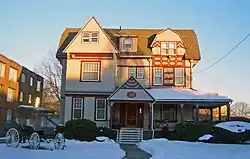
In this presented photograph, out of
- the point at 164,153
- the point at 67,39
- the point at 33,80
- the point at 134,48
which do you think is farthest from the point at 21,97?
the point at 164,153

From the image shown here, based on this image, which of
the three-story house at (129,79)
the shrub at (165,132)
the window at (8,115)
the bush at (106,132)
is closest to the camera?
the bush at (106,132)

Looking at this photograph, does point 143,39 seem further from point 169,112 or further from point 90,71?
point 169,112

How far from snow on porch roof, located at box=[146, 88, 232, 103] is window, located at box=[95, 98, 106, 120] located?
4063mm

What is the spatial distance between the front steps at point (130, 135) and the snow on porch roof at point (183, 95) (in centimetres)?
304

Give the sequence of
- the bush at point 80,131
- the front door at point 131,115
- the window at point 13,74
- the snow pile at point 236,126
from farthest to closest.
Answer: the window at point 13,74, the front door at point 131,115, the bush at point 80,131, the snow pile at point 236,126

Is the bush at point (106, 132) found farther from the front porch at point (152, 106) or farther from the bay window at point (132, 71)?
the bay window at point (132, 71)

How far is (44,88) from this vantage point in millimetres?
62906

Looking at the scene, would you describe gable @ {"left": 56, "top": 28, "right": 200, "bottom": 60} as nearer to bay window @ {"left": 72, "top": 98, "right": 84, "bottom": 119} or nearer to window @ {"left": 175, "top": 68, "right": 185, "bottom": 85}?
window @ {"left": 175, "top": 68, "right": 185, "bottom": 85}

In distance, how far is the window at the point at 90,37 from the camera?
28.8 metres

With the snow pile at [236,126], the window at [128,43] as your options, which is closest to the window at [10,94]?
the window at [128,43]

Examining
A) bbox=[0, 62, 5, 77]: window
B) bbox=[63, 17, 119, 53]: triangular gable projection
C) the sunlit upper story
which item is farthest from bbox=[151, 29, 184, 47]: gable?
bbox=[0, 62, 5, 77]: window

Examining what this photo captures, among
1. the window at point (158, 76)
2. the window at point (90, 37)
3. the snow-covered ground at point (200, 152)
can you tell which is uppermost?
the window at point (90, 37)

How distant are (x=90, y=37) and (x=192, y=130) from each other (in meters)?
11.9

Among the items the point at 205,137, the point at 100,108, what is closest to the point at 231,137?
the point at 205,137
